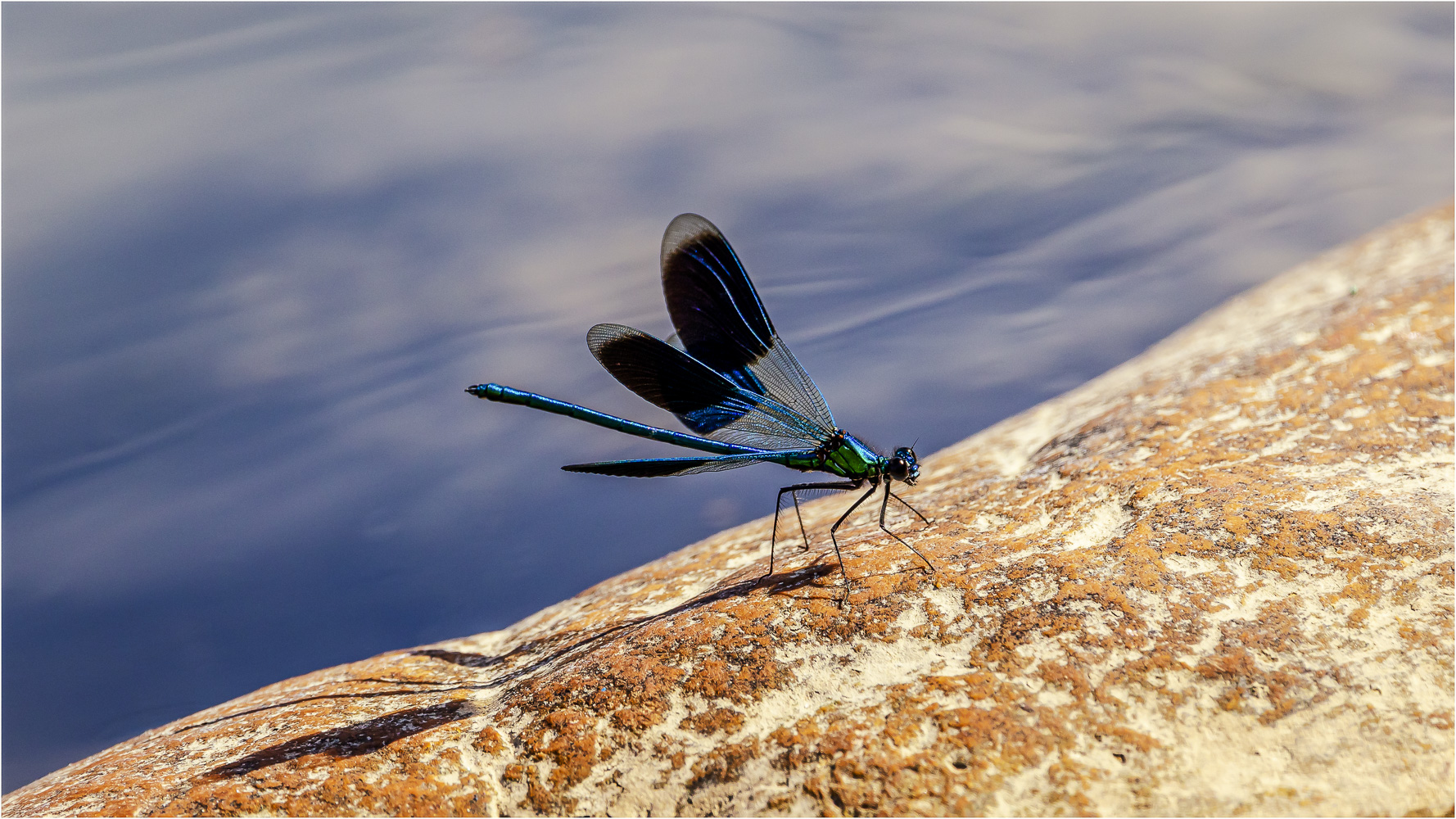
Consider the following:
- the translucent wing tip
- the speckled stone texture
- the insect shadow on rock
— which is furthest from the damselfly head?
the translucent wing tip

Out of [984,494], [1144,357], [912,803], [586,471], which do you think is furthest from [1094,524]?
[1144,357]

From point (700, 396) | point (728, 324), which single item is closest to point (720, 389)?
point (700, 396)

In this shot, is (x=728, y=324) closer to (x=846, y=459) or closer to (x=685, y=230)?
(x=685, y=230)

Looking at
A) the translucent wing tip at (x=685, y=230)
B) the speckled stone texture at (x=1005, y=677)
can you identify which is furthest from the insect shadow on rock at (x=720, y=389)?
the speckled stone texture at (x=1005, y=677)

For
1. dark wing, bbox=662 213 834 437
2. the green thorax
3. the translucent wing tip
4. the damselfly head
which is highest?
the translucent wing tip

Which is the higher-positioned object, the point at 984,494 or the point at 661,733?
the point at 984,494

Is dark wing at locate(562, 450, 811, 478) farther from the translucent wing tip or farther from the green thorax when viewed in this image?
the translucent wing tip

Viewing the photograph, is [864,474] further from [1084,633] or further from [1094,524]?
[1084,633]
